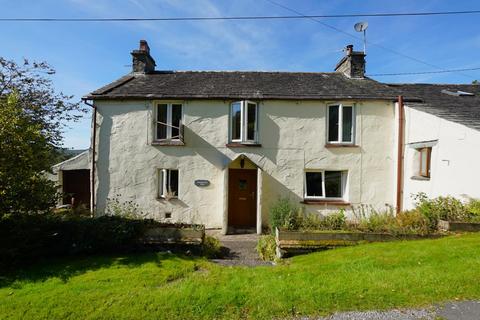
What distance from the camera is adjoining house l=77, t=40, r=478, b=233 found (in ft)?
36.5

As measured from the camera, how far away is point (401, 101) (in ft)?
35.5

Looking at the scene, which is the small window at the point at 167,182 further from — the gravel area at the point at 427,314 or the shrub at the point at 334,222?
the gravel area at the point at 427,314

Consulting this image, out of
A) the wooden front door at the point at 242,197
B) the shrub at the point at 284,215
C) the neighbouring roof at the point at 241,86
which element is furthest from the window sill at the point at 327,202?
the neighbouring roof at the point at 241,86

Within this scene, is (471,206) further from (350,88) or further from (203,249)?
(203,249)

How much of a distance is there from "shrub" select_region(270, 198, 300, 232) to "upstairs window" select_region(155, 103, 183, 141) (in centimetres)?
485

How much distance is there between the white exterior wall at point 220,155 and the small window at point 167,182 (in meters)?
0.30

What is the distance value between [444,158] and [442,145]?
1.39 ft

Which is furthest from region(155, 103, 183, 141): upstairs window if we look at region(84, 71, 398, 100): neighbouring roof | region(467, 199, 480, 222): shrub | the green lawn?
region(467, 199, 480, 222): shrub

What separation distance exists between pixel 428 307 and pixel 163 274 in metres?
4.57

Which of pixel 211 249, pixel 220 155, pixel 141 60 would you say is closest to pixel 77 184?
pixel 141 60

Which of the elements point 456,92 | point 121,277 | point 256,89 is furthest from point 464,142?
point 121,277

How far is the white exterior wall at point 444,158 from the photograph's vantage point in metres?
8.07

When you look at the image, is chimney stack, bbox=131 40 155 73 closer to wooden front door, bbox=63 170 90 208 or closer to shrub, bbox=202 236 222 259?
wooden front door, bbox=63 170 90 208

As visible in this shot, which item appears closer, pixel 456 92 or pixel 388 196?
pixel 388 196
